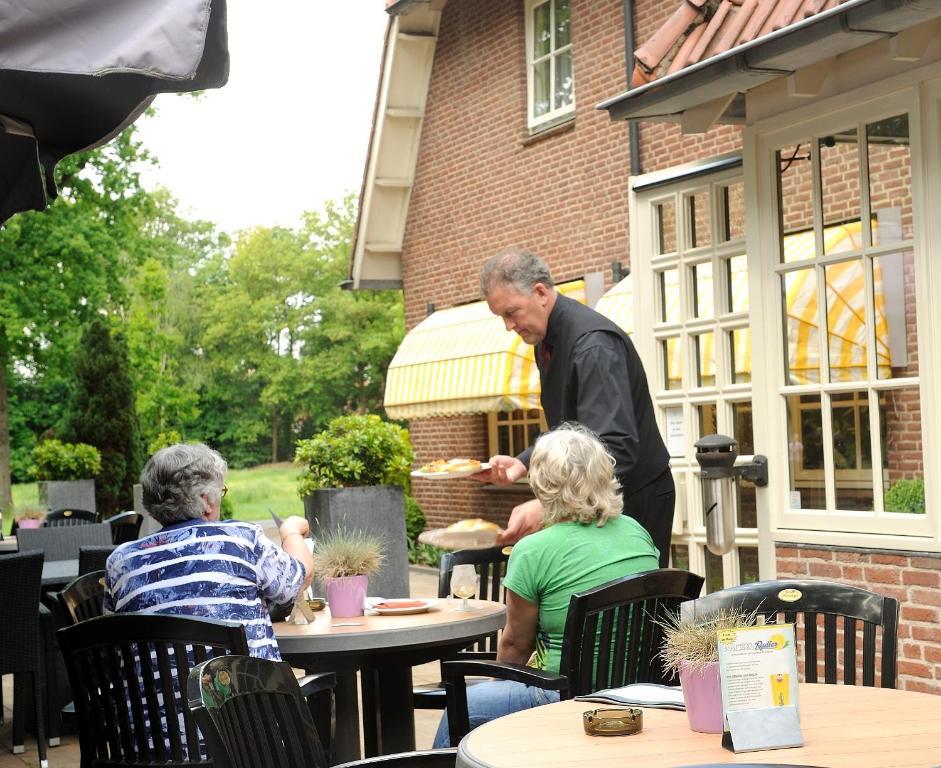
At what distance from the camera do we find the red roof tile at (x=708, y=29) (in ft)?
17.9

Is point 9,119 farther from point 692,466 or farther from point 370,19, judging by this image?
point 370,19

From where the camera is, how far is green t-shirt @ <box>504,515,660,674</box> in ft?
12.1

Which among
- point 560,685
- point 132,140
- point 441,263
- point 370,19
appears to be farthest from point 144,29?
point 370,19

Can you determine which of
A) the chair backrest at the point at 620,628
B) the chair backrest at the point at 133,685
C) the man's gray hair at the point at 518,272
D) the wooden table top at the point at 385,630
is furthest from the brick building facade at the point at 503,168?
the chair backrest at the point at 133,685

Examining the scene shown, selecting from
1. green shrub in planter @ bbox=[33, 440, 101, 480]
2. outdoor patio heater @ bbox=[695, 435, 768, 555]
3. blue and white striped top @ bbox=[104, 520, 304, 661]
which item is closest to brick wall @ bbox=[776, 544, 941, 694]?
outdoor patio heater @ bbox=[695, 435, 768, 555]

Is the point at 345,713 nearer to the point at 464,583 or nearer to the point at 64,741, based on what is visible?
the point at 464,583

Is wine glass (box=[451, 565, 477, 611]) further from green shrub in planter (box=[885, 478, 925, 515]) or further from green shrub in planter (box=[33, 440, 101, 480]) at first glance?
green shrub in planter (box=[33, 440, 101, 480])

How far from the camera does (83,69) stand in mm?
2693

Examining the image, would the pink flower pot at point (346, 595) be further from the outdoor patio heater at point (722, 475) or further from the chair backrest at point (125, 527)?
the chair backrest at point (125, 527)

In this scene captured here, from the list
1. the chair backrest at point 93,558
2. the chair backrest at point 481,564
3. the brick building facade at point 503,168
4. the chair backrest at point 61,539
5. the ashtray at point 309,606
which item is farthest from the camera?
the brick building facade at point 503,168

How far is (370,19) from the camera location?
5072 cm

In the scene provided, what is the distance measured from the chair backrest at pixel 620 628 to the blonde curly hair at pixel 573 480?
0.90ft

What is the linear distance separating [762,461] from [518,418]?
342 inches

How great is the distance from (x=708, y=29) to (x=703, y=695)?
14.1 feet
